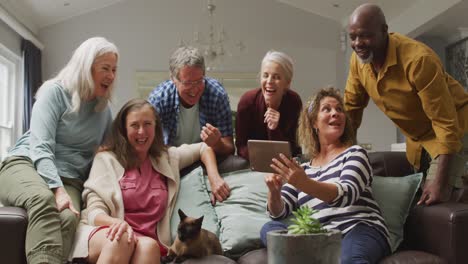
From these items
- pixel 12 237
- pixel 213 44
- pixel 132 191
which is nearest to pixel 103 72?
pixel 132 191

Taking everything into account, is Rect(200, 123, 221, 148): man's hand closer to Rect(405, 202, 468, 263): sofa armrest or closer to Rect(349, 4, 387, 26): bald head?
Rect(349, 4, 387, 26): bald head

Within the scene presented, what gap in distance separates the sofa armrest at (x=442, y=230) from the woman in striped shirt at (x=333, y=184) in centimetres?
16

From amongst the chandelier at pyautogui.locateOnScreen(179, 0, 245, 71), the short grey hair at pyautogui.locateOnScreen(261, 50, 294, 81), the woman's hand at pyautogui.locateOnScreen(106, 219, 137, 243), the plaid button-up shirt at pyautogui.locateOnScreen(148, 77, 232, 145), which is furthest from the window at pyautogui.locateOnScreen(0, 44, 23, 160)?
the woman's hand at pyautogui.locateOnScreen(106, 219, 137, 243)

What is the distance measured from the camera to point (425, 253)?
193 centimetres

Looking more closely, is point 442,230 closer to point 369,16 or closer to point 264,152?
point 264,152

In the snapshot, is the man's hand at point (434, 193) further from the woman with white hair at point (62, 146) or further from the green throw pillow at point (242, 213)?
the woman with white hair at point (62, 146)

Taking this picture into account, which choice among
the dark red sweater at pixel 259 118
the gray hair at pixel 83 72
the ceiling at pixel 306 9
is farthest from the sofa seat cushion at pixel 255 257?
the ceiling at pixel 306 9

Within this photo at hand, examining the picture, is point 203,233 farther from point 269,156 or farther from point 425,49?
point 425,49

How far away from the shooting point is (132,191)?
84.1 inches

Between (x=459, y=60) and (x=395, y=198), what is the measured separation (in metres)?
4.56

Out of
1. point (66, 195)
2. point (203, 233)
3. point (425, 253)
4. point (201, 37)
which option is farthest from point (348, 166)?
point (201, 37)

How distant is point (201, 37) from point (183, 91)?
4.96 meters

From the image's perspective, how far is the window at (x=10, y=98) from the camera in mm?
6152

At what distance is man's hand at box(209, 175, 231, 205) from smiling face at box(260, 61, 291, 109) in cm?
54
